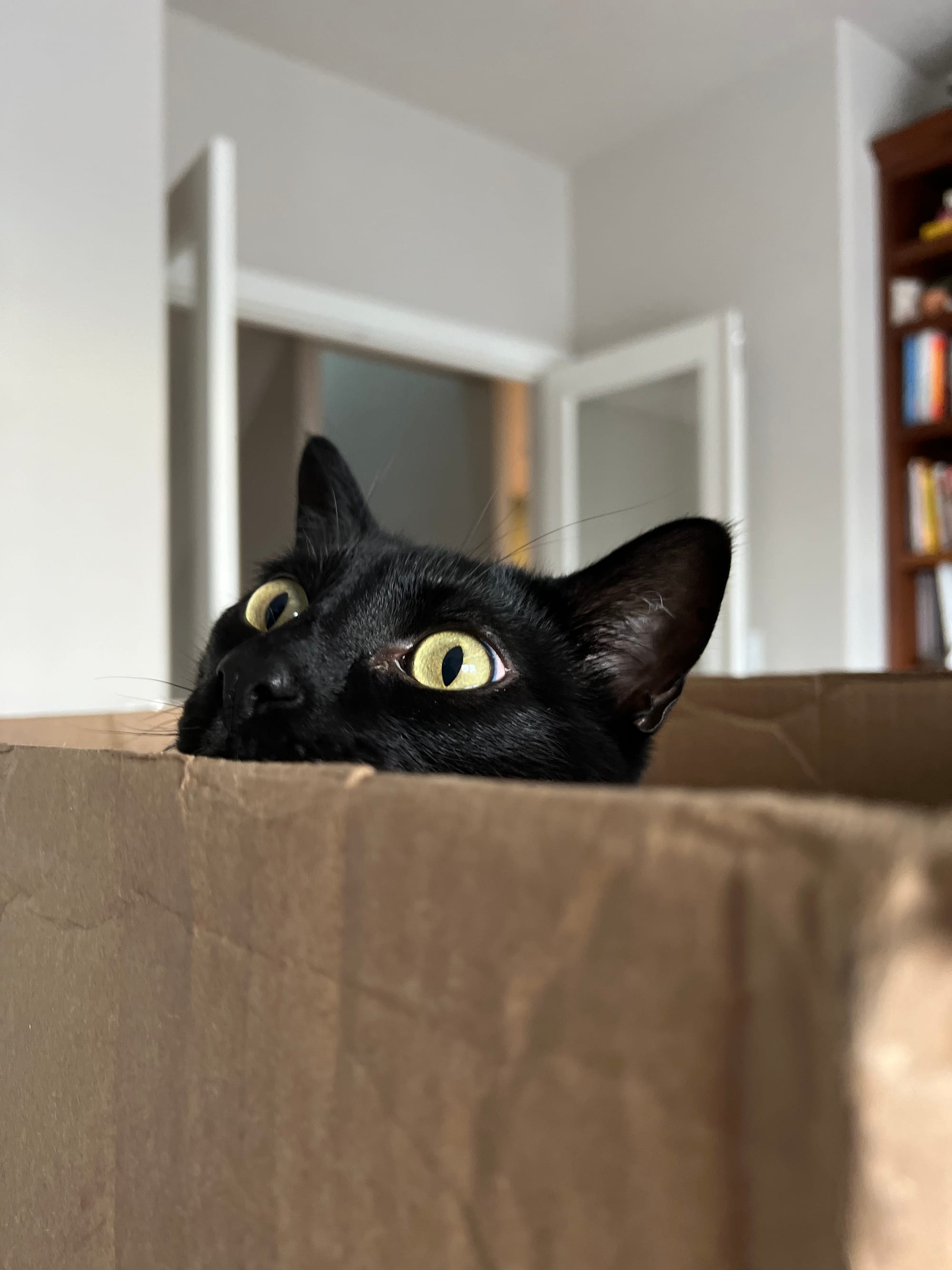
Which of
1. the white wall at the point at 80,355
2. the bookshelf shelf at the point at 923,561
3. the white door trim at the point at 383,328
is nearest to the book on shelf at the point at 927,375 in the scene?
the bookshelf shelf at the point at 923,561

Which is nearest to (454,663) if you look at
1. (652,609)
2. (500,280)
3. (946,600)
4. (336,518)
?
(652,609)

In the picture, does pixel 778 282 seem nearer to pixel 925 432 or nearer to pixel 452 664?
pixel 925 432

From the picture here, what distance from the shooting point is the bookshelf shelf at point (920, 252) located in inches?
98.3

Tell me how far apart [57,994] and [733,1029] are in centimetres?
18

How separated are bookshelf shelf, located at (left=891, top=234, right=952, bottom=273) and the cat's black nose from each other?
2723 mm

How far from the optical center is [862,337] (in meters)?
2.59

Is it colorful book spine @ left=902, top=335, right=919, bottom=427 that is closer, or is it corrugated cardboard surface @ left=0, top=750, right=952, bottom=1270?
corrugated cardboard surface @ left=0, top=750, right=952, bottom=1270

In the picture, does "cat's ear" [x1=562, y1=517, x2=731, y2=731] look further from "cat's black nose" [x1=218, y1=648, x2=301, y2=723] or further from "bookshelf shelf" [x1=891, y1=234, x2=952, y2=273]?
"bookshelf shelf" [x1=891, y1=234, x2=952, y2=273]

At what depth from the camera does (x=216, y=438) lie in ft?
5.40

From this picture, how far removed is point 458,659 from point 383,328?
267cm

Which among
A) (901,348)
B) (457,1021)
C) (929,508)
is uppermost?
(901,348)

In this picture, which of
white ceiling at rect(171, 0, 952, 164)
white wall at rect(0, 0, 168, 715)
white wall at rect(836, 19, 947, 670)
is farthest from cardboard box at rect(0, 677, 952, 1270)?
white ceiling at rect(171, 0, 952, 164)

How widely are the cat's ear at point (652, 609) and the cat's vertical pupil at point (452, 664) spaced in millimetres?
110

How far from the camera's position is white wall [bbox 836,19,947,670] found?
99.9 inches
